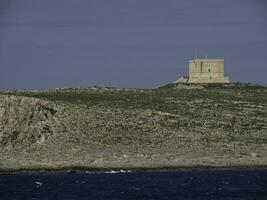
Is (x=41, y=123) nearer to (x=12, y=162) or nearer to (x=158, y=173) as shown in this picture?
(x=12, y=162)

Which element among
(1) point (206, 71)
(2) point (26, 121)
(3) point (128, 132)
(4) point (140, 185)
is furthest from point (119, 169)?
(1) point (206, 71)

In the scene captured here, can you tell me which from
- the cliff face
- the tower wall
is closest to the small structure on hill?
the tower wall

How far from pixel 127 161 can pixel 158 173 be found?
3.97 meters

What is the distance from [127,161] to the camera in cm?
9425

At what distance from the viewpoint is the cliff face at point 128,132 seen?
94438 millimetres

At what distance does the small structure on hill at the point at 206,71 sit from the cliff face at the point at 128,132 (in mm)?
28291

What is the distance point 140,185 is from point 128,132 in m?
26.3

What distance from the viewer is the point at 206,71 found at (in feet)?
477

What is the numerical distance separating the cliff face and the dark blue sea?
7.47 feet

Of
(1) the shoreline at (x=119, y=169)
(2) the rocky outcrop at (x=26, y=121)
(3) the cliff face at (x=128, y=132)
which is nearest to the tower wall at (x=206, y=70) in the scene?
(3) the cliff face at (x=128, y=132)

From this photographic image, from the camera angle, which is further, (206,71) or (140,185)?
(206,71)

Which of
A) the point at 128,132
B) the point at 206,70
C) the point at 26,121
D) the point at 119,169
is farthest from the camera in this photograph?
the point at 206,70

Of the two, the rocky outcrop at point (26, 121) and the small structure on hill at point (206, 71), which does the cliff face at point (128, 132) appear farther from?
the small structure on hill at point (206, 71)

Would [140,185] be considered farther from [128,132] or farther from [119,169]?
[128,132]
